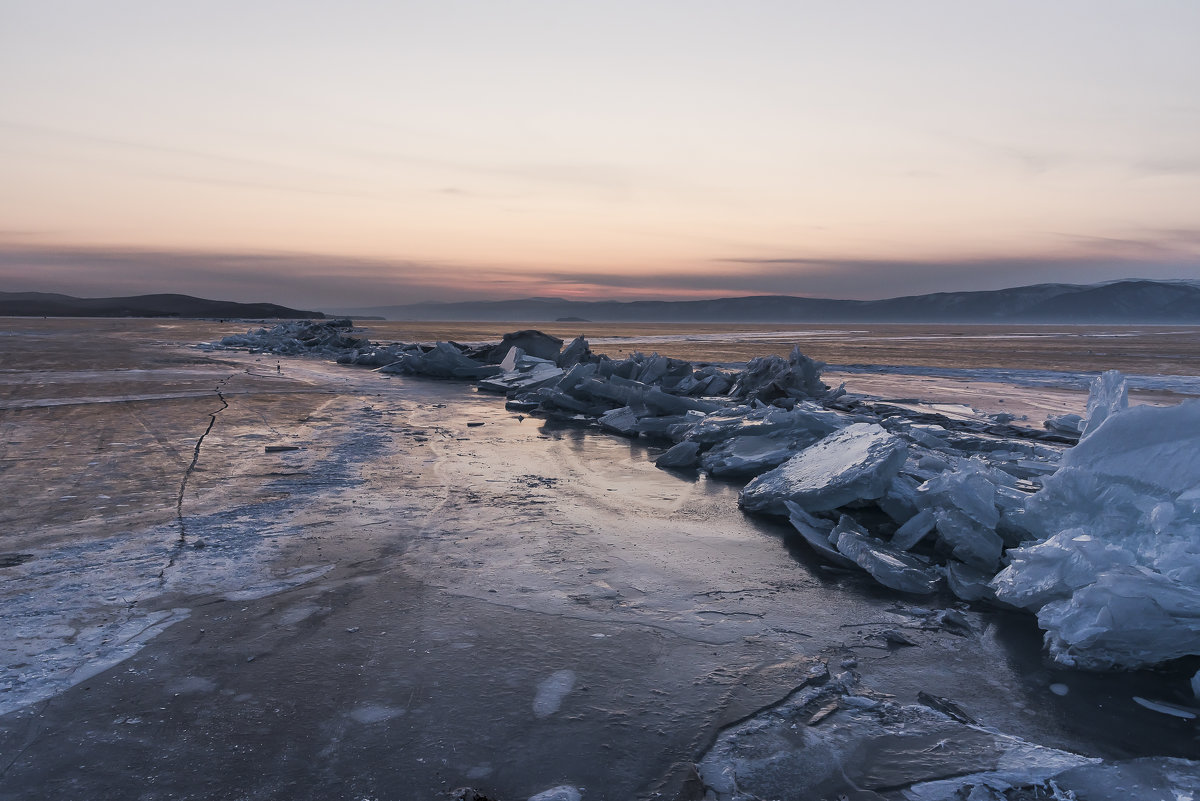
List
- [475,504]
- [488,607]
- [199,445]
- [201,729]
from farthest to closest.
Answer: [199,445]
[475,504]
[488,607]
[201,729]

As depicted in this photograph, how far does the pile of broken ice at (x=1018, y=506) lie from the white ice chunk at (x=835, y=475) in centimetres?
2

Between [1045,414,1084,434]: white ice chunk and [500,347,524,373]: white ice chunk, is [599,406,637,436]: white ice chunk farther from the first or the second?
[500,347,524,373]: white ice chunk

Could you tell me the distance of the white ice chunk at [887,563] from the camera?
4.19 m

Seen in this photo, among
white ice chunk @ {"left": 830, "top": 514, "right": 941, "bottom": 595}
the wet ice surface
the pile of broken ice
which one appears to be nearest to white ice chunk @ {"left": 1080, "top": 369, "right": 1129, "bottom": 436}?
the pile of broken ice

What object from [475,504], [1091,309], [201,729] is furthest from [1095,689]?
[1091,309]

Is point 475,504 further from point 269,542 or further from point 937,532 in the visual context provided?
point 937,532

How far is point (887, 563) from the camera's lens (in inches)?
171

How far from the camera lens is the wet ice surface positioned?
7.75 ft

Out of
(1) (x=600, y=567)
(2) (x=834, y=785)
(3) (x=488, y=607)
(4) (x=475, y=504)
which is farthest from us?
(4) (x=475, y=504)

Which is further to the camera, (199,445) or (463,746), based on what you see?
(199,445)

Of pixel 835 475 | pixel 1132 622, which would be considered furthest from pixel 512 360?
pixel 1132 622

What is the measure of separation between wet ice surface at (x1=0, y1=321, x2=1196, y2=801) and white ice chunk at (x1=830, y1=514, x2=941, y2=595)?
0.13 metres

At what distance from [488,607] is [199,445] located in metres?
5.69

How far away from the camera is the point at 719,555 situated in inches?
183
